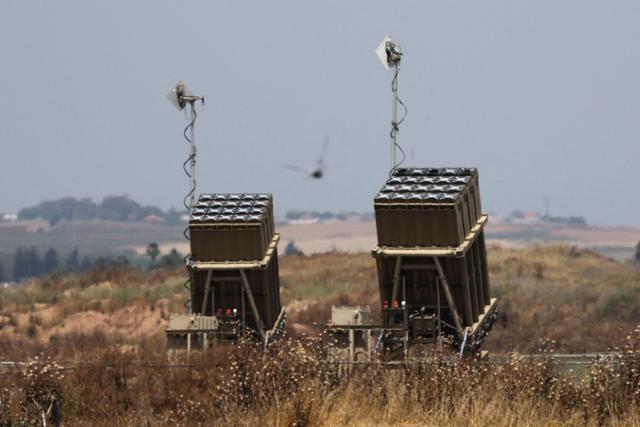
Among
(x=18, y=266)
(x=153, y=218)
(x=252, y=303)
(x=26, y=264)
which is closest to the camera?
(x=252, y=303)

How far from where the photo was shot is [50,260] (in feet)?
490

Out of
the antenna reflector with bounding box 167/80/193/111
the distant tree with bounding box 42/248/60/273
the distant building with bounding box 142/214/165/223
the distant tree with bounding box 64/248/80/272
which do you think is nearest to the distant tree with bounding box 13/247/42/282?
the distant tree with bounding box 42/248/60/273

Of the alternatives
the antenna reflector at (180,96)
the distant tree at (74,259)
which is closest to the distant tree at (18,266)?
the distant tree at (74,259)

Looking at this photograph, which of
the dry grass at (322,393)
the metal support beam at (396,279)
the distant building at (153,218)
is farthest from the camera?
the distant building at (153,218)

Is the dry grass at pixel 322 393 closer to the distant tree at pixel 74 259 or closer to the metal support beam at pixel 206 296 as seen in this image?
the metal support beam at pixel 206 296

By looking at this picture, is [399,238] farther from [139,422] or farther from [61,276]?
[61,276]

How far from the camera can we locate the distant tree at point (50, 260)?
486 ft

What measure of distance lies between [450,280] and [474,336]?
1.36m

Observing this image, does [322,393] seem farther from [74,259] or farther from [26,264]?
[26,264]

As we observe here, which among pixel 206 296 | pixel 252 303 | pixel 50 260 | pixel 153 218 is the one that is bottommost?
pixel 50 260

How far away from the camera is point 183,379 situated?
31.0 m

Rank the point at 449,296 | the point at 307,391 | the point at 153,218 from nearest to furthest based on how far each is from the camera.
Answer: the point at 307,391
the point at 449,296
the point at 153,218

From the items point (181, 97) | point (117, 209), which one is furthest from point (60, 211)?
point (181, 97)

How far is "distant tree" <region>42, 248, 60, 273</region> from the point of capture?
148 m
